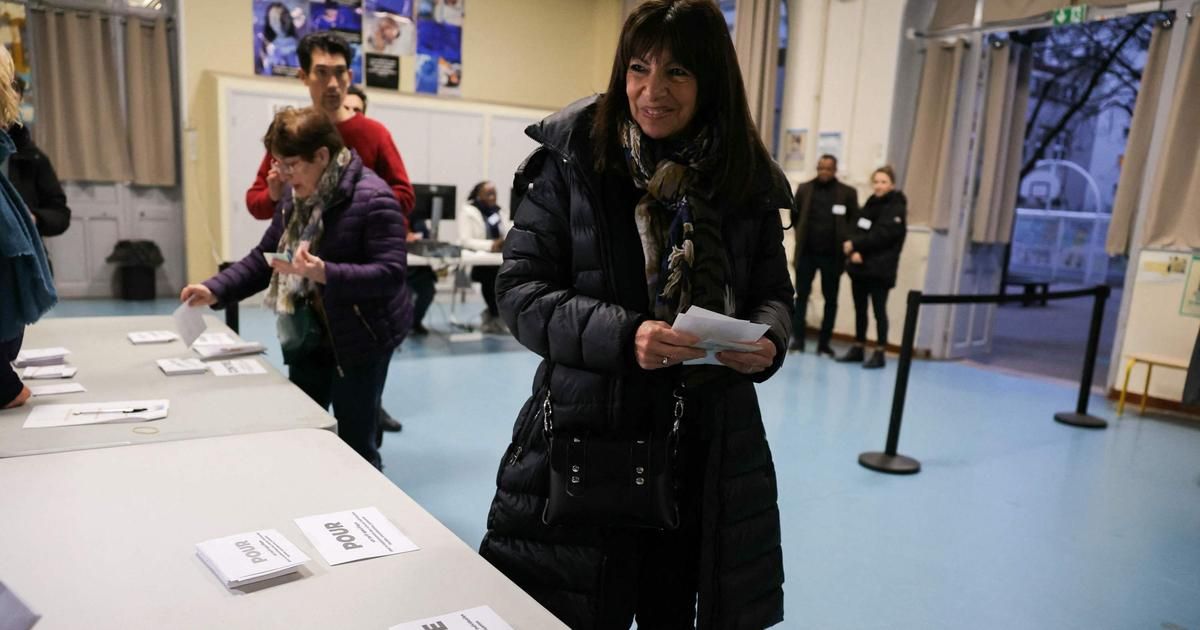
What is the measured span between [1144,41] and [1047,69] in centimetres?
168

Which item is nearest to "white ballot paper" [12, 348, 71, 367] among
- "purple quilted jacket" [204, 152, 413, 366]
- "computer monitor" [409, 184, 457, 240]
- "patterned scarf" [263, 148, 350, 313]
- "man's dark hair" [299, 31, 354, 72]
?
"purple quilted jacket" [204, 152, 413, 366]

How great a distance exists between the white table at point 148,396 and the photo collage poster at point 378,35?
504 cm

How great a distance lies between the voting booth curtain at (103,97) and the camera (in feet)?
22.7

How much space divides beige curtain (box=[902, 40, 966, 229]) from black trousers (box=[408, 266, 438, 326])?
3897 millimetres

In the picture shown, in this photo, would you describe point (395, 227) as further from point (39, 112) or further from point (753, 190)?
point (39, 112)

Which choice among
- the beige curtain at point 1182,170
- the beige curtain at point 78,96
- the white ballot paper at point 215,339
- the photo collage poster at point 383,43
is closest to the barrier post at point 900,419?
the beige curtain at point 1182,170

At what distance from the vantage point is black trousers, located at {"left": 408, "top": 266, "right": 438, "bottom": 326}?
5.83 meters

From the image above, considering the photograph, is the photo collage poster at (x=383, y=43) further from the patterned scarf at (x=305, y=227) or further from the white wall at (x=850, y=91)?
the patterned scarf at (x=305, y=227)

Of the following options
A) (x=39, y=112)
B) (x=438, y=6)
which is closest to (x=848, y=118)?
(x=438, y=6)

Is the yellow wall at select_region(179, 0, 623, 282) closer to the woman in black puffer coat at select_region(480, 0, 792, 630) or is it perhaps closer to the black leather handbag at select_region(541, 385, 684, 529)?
the woman in black puffer coat at select_region(480, 0, 792, 630)

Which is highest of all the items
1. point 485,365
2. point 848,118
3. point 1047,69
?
point 1047,69

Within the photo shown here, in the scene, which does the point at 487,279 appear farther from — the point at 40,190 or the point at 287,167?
the point at 287,167

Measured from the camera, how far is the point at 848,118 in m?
6.73

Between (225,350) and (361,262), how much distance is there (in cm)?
55
